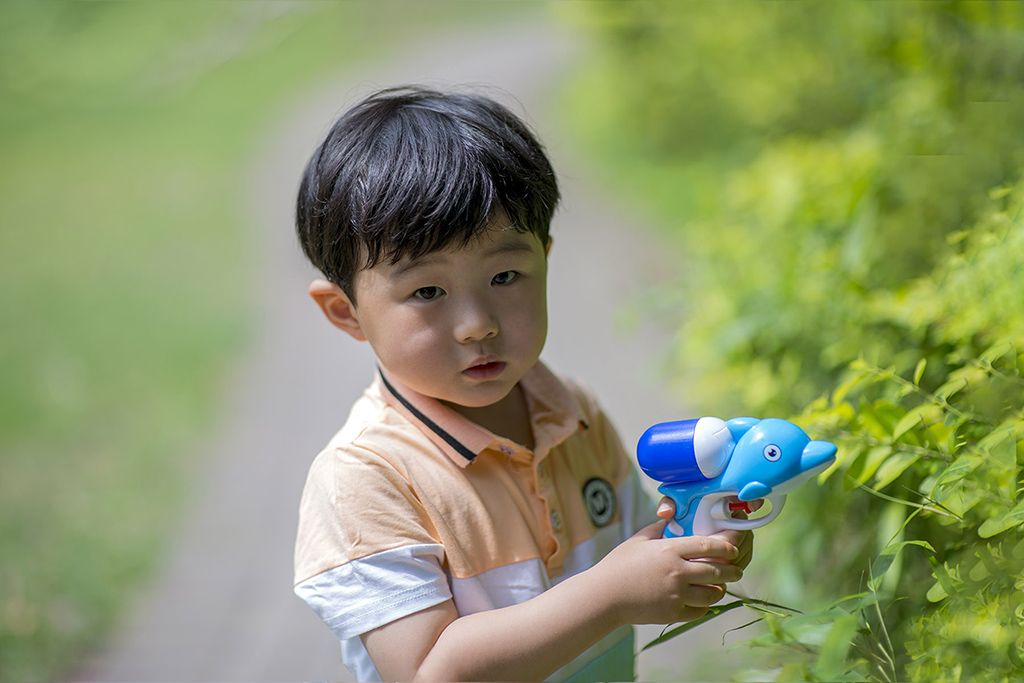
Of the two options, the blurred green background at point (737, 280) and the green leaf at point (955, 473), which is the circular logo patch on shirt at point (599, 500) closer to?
the blurred green background at point (737, 280)

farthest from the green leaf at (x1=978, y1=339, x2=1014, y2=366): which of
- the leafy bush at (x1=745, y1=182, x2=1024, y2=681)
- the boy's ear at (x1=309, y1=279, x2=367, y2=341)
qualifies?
the boy's ear at (x1=309, y1=279, x2=367, y2=341)

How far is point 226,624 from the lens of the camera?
250cm

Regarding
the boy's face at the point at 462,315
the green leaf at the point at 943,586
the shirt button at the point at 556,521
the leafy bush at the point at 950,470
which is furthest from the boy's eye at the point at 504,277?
the green leaf at the point at 943,586

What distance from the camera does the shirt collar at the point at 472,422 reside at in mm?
1091

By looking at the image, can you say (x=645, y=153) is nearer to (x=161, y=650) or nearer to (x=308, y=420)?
(x=308, y=420)

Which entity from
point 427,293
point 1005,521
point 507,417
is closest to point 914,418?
point 1005,521

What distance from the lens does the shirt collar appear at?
1.09 meters

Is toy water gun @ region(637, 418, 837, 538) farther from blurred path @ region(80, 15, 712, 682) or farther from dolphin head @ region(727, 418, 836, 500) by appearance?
blurred path @ region(80, 15, 712, 682)

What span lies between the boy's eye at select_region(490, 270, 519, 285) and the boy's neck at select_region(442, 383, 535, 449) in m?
0.19

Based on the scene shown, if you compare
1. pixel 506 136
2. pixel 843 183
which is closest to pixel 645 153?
pixel 843 183

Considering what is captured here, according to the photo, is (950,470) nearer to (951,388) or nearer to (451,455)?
(951,388)

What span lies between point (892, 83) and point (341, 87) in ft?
17.2

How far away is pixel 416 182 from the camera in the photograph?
1.03 meters

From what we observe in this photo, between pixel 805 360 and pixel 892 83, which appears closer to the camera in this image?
pixel 805 360
